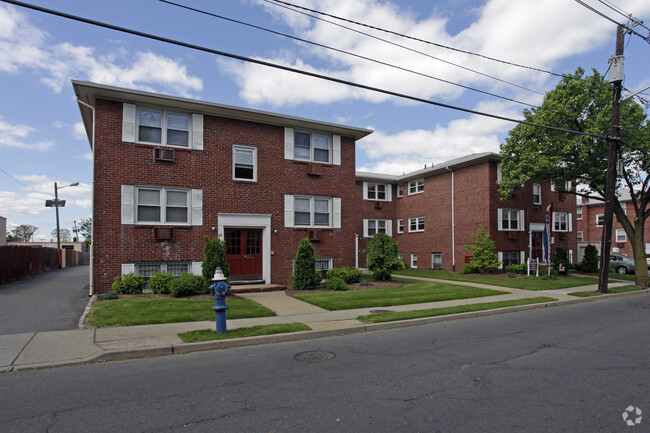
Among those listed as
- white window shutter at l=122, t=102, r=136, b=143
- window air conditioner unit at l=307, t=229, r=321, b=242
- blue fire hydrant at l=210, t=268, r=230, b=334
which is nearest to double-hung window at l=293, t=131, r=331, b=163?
window air conditioner unit at l=307, t=229, r=321, b=242

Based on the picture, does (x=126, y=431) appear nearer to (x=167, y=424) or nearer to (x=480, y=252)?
(x=167, y=424)

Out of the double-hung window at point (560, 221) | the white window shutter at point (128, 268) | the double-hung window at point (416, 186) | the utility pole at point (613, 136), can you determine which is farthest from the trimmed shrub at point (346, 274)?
the double-hung window at point (560, 221)

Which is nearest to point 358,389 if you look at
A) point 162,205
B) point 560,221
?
point 162,205

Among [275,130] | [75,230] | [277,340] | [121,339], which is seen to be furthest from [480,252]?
[75,230]

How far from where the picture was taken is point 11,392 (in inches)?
199

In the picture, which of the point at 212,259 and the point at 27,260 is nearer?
the point at 212,259

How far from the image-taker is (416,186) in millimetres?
29328

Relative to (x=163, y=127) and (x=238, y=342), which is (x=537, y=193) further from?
(x=238, y=342)

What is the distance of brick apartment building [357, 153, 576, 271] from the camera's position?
24094mm

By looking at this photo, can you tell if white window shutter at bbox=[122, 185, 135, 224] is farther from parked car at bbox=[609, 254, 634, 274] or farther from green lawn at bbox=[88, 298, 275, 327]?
parked car at bbox=[609, 254, 634, 274]

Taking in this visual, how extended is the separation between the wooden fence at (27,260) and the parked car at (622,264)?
35.3 m

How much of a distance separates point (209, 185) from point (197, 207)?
97 cm

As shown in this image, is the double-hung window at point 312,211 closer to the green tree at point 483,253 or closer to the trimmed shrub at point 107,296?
the trimmed shrub at point 107,296

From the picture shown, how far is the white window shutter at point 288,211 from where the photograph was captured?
55.0 feet
